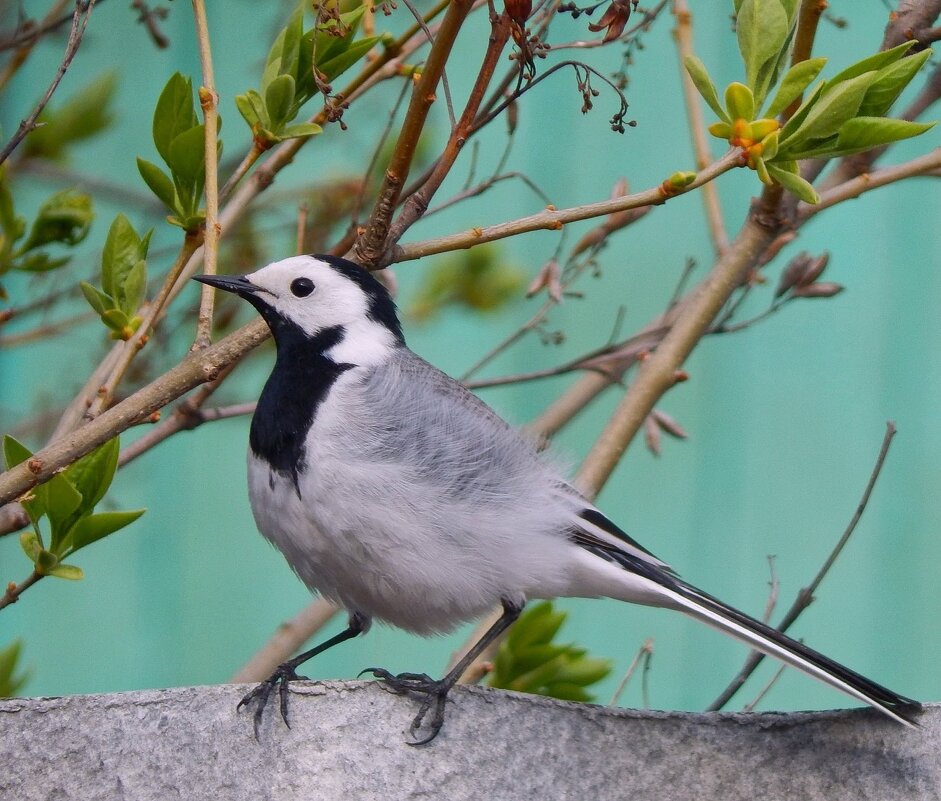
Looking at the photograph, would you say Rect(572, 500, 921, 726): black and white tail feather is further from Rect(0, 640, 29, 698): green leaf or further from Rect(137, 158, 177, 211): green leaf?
Rect(0, 640, 29, 698): green leaf

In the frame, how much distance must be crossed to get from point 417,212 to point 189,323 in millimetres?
1192

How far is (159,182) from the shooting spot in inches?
48.3

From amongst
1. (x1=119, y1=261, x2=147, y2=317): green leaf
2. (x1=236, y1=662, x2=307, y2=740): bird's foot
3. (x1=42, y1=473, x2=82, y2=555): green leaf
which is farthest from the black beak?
(x1=236, y1=662, x2=307, y2=740): bird's foot

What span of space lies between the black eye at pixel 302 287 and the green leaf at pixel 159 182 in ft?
1.04

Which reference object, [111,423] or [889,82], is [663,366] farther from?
[111,423]

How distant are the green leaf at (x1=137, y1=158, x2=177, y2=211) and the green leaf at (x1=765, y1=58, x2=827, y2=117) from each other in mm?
598

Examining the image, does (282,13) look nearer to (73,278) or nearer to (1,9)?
(1,9)

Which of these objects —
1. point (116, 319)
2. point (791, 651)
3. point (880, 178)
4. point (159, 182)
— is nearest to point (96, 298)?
point (116, 319)

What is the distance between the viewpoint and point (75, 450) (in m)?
1.08

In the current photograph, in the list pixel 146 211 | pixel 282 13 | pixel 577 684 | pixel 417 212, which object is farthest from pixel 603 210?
pixel 282 13

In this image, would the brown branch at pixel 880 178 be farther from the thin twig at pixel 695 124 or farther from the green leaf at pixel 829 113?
the green leaf at pixel 829 113

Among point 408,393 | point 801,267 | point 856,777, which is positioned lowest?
point 856,777

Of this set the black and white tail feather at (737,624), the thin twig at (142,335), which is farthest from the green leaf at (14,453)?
the black and white tail feather at (737,624)

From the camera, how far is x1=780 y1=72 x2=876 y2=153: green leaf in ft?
3.38
